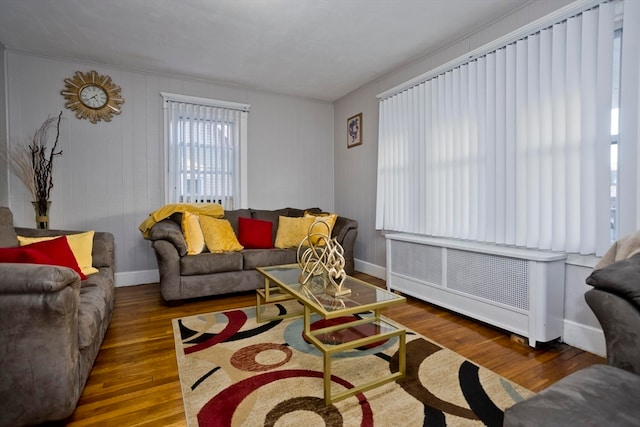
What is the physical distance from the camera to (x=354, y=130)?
4664 mm

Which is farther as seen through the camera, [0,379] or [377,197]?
[377,197]

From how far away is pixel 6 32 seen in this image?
300 centimetres

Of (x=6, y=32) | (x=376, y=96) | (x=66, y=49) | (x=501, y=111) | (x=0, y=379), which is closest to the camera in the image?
(x=0, y=379)

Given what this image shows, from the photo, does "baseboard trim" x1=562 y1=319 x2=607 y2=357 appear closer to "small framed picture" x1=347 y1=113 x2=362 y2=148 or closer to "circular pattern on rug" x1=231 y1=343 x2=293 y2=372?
"circular pattern on rug" x1=231 y1=343 x2=293 y2=372

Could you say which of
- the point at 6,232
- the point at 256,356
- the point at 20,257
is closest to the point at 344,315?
the point at 256,356

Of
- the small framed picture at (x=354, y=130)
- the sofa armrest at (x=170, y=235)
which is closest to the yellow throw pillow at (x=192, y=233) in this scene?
the sofa armrest at (x=170, y=235)

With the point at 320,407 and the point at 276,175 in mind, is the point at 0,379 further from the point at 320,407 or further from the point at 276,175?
the point at 276,175

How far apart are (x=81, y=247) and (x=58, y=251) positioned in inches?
12.2

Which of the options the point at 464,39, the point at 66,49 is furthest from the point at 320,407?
the point at 66,49

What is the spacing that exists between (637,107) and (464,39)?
5.28 ft

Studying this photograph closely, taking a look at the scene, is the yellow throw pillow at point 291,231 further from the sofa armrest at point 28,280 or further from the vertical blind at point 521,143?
the sofa armrest at point 28,280

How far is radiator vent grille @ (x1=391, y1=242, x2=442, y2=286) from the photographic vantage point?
3.02 meters

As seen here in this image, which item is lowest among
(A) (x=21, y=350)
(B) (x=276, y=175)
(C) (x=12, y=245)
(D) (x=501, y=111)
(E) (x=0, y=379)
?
(E) (x=0, y=379)

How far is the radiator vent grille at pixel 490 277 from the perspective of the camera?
2.31 meters
